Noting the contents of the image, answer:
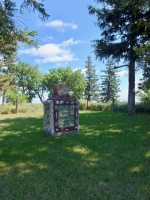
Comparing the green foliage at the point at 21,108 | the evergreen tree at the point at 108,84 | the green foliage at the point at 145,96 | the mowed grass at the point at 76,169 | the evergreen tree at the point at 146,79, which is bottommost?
the mowed grass at the point at 76,169

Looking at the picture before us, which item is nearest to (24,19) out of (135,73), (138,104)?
(135,73)

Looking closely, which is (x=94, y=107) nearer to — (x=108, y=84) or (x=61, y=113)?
(x=61, y=113)

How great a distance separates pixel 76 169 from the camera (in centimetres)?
296

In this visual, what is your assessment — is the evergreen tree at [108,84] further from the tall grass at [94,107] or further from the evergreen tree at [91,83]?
the tall grass at [94,107]

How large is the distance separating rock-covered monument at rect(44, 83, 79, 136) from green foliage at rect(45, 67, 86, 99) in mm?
27742

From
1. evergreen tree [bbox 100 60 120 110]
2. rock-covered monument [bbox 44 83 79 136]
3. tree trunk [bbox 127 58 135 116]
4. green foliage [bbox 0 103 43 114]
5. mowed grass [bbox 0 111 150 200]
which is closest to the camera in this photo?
mowed grass [bbox 0 111 150 200]

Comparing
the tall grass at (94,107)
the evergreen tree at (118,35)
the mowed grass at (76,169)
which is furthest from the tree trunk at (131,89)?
the mowed grass at (76,169)

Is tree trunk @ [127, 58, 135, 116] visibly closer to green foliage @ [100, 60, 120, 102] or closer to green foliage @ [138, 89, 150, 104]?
green foliage @ [138, 89, 150, 104]

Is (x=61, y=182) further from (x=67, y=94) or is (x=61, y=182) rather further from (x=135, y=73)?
(x=135, y=73)

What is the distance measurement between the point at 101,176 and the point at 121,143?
2.08 meters

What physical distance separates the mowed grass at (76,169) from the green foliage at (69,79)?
29570mm

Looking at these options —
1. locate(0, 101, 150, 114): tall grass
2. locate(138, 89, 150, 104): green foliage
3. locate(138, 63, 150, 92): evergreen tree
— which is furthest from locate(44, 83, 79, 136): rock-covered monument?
locate(0, 101, 150, 114): tall grass

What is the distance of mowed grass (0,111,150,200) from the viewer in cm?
218

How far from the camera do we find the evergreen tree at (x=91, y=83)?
33400mm
